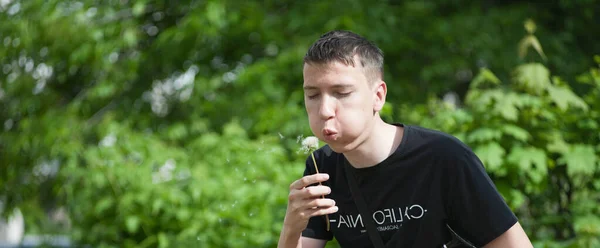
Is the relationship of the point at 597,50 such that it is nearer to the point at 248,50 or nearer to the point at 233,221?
the point at 248,50

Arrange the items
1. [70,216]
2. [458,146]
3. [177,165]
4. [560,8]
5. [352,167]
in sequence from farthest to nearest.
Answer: [560,8]
[70,216]
[177,165]
[352,167]
[458,146]

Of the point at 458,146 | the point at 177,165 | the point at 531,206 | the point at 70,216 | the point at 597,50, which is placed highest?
the point at 458,146

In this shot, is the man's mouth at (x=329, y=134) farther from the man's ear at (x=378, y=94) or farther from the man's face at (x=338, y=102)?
the man's ear at (x=378, y=94)

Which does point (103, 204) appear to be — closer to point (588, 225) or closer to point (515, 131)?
point (515, 131)

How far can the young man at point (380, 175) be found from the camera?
211 centimetres

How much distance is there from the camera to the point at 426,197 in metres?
2.22

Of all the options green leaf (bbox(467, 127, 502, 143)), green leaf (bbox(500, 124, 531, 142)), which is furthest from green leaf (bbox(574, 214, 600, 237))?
green leaf (bbox(467, 127, 502, 143))

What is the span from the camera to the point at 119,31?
6.85 meters

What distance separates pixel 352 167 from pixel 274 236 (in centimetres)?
219

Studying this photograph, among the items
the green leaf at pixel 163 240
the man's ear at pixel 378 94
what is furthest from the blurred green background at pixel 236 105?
the man's ear at pixel 378 94

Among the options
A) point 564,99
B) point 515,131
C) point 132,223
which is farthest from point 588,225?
point 132,223

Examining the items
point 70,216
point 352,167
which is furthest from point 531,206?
point 70,216

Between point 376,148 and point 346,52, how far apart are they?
0.33 m

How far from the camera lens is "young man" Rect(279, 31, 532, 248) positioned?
2.11 m
